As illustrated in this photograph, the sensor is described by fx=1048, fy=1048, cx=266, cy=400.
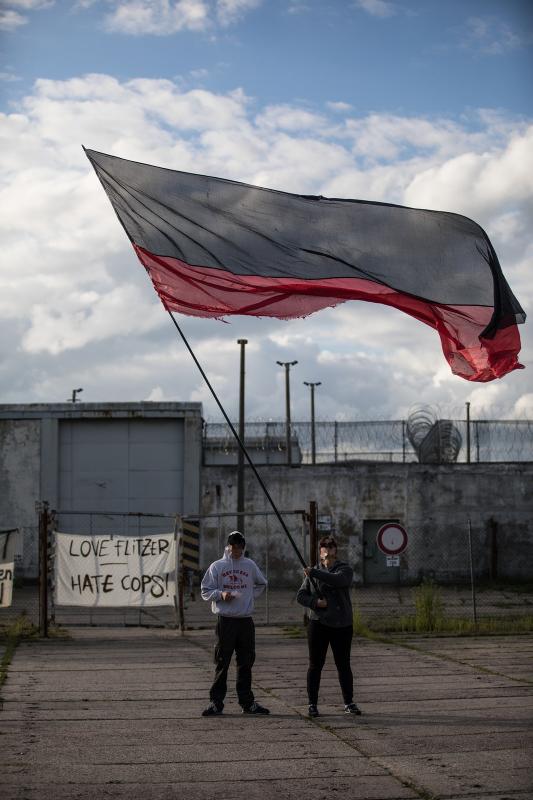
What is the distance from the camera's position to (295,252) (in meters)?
10.1

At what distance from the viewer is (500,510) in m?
34.9

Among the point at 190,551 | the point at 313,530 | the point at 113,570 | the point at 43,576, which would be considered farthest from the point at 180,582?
the point at 190,551

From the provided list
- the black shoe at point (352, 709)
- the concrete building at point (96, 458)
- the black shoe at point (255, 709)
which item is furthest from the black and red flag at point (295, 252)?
the concrete building at point (96, 458)

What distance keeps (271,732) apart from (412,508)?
87.7 feet

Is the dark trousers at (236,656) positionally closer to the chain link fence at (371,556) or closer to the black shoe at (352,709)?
the black shoe at (352,709)

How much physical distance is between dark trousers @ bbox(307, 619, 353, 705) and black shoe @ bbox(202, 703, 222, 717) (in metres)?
0.83

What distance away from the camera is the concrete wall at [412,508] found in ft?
113

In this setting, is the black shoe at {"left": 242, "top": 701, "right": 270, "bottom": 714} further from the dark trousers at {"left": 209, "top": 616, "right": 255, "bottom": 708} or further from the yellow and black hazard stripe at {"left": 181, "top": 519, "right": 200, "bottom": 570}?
the yellow and black hazard stripe at {"left": 181, "top": 519, "right": 200, "bottom": 570}

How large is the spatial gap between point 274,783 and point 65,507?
29.8 m

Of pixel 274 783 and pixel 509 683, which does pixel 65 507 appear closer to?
pixel 509 683

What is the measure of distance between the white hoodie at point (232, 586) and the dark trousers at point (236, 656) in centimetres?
9

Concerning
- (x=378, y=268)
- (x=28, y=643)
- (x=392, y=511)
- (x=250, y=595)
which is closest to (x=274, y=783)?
(x=250, y=595)

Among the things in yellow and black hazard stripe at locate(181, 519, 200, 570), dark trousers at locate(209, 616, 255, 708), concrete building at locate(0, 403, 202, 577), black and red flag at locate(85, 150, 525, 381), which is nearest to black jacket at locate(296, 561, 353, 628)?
dark trousers at locate(209, 616, 255, 708)

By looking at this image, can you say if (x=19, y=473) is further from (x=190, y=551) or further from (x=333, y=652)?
(x=333, y=652)
